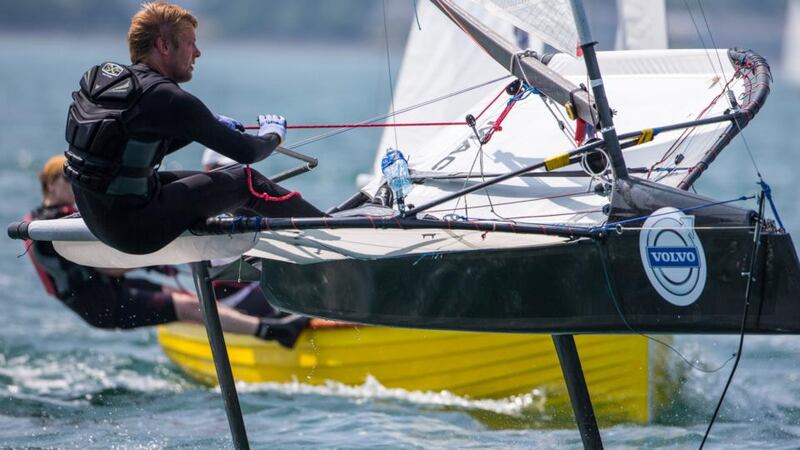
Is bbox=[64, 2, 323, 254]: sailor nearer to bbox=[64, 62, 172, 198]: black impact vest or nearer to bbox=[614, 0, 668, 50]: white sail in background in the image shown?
bbox=[64, 62, 172, 198]: black impact vest

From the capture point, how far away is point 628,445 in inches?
193

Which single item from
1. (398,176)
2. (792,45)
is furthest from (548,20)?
(792,45)

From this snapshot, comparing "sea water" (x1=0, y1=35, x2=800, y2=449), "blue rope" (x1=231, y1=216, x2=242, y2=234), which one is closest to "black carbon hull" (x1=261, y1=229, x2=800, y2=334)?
"blue rope" (x1=231, y1=216, x2=242, y2=234)

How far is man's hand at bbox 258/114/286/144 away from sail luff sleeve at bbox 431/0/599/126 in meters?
0.94

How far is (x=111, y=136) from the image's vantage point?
3.53 m

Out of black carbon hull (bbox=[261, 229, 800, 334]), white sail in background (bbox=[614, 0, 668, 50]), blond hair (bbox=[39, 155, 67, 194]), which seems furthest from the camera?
white sail in background (bbox=[614, 0, 668, 50])

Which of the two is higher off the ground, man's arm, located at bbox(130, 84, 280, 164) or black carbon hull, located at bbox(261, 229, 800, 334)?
man's arm, located at bbox(130, 84, 280, 164)

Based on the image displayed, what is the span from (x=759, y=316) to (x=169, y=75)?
1.80 meters

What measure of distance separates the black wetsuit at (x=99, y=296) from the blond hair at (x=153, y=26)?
2.60 metres

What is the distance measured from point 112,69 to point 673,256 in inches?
65.6

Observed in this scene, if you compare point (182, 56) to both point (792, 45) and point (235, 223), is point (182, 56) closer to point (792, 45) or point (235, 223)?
point (235, 223)

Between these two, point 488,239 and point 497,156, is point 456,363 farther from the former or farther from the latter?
point 488,239

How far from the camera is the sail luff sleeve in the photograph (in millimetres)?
4070

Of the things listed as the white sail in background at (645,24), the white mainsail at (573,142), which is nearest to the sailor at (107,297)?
the white mainsail at (573,142)
